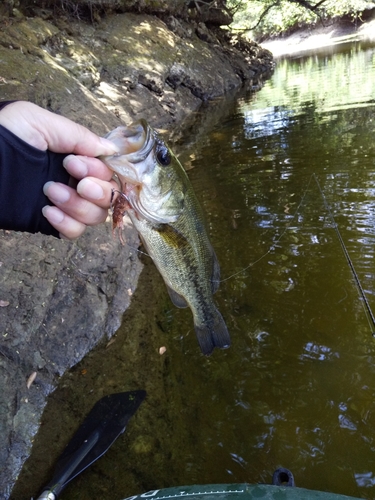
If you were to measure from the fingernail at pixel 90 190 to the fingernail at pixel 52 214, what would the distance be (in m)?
0.18

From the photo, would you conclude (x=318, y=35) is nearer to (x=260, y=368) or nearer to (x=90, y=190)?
(x=260, y=368)

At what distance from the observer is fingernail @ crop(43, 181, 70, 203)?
200 centimetres

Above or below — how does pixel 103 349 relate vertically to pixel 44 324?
below

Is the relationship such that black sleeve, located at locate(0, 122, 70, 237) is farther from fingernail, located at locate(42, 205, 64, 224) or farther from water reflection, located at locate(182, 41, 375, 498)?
water reflection, located at locate(182, 41, 375, 498)

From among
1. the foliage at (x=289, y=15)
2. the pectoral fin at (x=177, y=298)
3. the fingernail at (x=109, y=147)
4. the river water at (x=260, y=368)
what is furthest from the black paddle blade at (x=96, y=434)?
the foliage at (x=289, y=15)

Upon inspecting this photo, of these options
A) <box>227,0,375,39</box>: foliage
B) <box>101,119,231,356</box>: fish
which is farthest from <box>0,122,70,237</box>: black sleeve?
<box>227,0,375,39</box>: foliage

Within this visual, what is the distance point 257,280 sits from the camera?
4.99 m

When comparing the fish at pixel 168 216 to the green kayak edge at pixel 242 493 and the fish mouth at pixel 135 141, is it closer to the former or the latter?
the fish mouth at pixel 135 141

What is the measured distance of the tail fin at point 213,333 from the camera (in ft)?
9.40

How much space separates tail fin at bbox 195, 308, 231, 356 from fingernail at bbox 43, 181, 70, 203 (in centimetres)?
131

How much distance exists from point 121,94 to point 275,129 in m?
4.86

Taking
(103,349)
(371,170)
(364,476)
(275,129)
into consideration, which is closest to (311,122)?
(275,129)

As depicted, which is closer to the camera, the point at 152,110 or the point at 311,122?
the point at 311,122

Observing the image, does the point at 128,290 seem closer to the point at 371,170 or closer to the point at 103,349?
the point at 103,349
